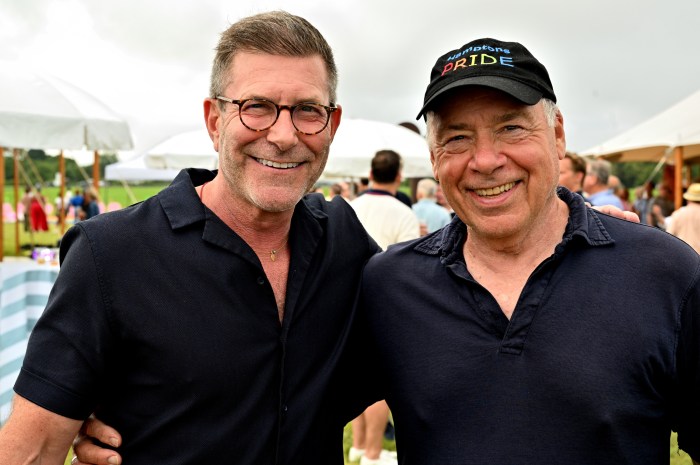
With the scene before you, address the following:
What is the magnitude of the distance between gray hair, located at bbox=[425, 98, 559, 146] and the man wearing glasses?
0.33 meters

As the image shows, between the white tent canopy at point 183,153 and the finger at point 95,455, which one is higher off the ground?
the white tent canopy at point 183,153

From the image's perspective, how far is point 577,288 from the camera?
1.86 metres

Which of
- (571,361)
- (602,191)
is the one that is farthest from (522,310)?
(602,191)

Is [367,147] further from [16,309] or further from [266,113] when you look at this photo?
[266,113]

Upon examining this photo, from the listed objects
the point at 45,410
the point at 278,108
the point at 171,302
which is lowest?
the point at 45,410

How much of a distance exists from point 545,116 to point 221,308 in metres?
1.18

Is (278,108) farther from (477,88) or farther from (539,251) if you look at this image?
(539,251)

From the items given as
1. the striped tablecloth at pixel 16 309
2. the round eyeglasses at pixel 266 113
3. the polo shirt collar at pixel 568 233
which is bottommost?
the striped tablecloth at pixel 16 309

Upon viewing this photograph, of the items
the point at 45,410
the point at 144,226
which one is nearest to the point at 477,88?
the point at 144,226

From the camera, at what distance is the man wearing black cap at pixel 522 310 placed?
1.76 m

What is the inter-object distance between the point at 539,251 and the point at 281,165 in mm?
881

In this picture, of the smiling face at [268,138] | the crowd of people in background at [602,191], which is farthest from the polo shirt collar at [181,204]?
the crowd of people in background at [602,191]

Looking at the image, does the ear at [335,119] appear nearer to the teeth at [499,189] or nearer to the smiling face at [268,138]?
the smiling face at [268,138]

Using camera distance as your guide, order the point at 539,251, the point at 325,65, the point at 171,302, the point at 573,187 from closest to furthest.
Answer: the point at 171,302 < the point at 539,251 < the point at 325,65 < the point at 573,187
